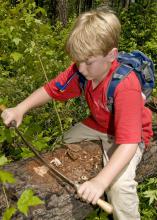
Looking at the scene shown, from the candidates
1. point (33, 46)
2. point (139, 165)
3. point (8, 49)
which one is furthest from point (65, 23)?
point (139, 165)

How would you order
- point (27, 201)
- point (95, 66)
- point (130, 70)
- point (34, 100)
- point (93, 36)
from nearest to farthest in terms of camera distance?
point (27, 201) < point (93, 36) < point (95, 66) < point (130, 70) < point (34, 100)

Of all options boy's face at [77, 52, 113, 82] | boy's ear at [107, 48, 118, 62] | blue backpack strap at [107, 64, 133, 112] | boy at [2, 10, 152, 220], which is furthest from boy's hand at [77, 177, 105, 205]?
boy's ear at [107, 48, 118, 62]

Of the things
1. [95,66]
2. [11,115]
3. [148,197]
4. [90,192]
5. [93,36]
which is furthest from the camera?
[148,197]

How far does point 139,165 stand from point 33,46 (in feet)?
6.22

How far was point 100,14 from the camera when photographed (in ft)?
9.69

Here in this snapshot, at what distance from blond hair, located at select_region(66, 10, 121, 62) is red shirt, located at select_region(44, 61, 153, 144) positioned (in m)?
0.29

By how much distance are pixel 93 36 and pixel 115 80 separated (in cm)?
40

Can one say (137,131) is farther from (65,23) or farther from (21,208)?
(65,23)

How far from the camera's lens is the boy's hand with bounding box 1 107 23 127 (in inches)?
130

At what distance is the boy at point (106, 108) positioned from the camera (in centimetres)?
279

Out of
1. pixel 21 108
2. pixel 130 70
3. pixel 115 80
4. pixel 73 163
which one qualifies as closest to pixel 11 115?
pixel 21 108

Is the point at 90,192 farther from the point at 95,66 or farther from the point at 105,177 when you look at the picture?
the point at 95,66

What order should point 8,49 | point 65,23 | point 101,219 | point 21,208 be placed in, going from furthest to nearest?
point 65,23, point 8,49, point 101,219, point 21,208

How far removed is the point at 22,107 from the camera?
350 centimetres
